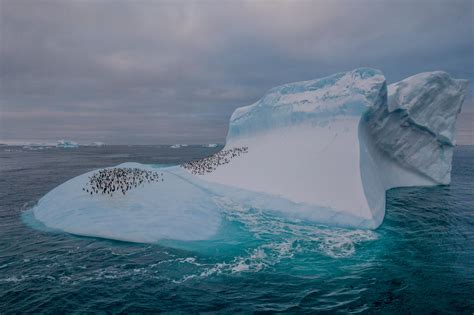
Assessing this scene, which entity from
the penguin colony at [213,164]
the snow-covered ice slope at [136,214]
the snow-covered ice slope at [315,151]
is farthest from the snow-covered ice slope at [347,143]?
the snow-covered ice slope at [136,214]

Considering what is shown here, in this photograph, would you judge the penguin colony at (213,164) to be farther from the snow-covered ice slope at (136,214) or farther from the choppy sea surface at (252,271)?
the choppy sea surface at (252,271)

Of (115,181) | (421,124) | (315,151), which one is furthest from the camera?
(421,124)

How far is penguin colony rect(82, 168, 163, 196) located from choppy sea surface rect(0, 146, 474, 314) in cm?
554

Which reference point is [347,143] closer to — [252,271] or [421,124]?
[421,124]

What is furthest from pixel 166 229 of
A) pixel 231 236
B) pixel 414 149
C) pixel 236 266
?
pixel 414 149

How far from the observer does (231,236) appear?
15.5 m

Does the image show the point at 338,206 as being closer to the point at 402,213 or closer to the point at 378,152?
the point at 402,213

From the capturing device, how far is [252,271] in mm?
11484

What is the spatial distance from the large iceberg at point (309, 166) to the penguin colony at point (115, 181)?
0.90m

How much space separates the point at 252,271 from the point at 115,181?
17508 mm

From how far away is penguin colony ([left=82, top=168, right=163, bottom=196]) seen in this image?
21703mm

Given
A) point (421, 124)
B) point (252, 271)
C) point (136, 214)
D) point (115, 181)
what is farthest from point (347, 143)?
point (115, 181)

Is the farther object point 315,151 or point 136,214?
point 315,151

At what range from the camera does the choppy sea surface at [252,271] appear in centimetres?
919
